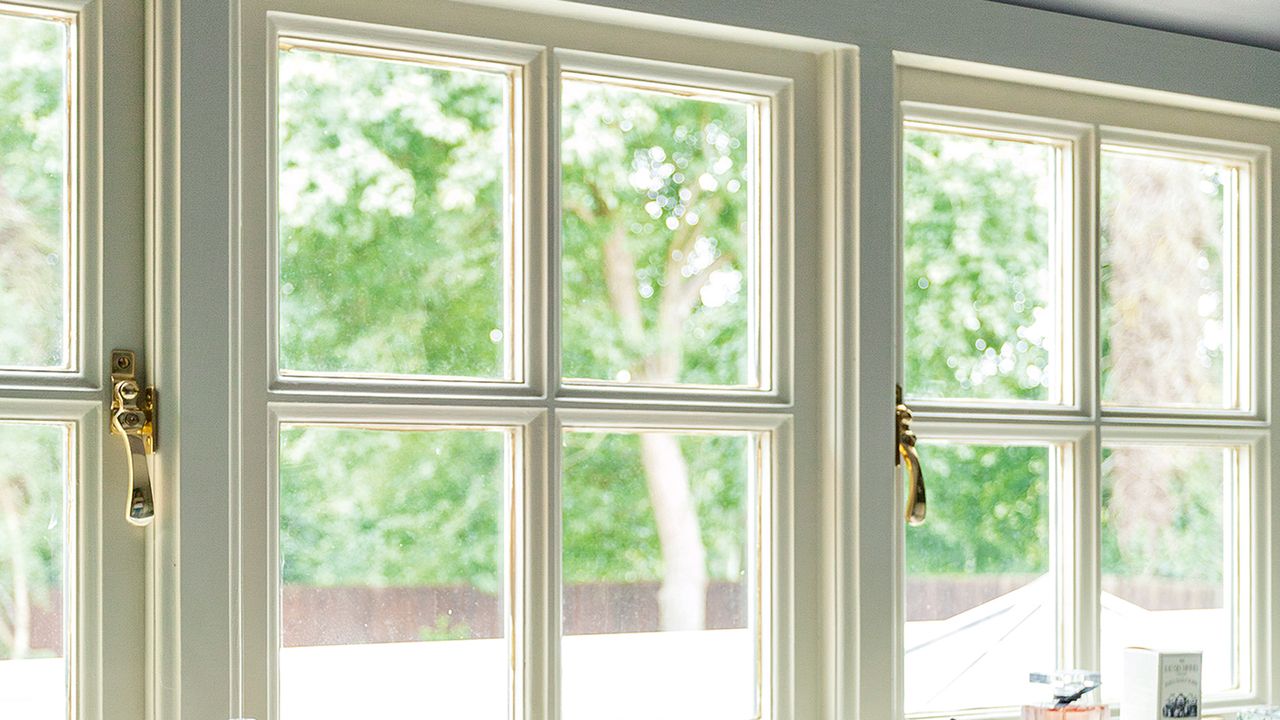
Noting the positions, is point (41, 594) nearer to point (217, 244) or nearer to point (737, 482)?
point (217, 244)

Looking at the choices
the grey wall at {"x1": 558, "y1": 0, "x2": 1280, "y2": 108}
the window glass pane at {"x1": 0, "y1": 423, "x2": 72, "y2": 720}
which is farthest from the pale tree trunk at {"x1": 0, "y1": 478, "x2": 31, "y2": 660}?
the grey wall at {"x1": 558, "y1": 0, "x2": 1280, "y2": 108}

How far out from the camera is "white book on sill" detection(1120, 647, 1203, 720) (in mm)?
1720

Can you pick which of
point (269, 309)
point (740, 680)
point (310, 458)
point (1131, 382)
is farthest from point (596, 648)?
point (1131, 382)

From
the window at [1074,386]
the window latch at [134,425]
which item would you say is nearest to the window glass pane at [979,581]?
the window at [1074,386]

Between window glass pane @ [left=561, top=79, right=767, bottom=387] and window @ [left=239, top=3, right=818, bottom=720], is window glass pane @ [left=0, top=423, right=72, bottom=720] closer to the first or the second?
window @ [left=239, top=3, right=818, bottom=720]

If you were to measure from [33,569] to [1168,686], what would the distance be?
4.38 ft

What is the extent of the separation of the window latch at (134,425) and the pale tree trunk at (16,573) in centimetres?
11

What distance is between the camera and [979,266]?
6.27 ft

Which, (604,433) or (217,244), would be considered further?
(604,433)

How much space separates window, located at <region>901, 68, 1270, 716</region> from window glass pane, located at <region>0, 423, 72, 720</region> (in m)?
1.04

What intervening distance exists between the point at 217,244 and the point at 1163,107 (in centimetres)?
140

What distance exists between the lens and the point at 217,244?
1.41m

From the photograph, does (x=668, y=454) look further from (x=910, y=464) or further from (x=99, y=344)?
(x=99, y=344)

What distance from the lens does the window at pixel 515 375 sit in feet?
4.94
